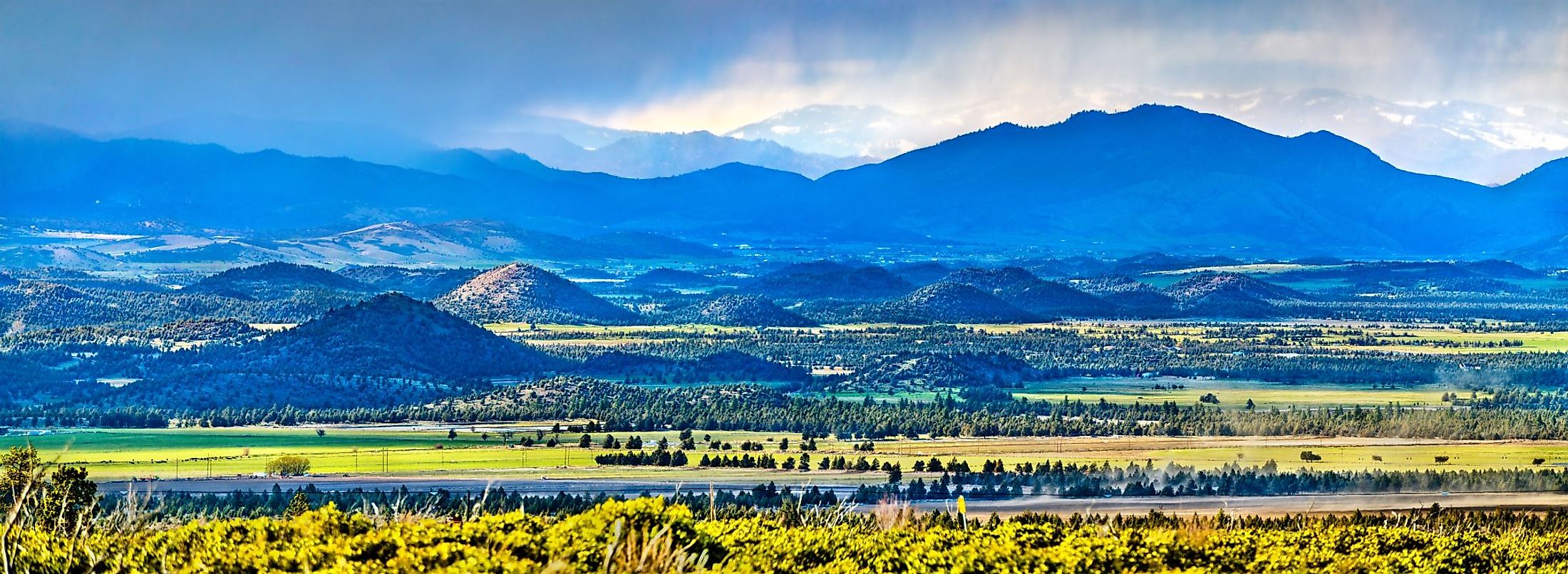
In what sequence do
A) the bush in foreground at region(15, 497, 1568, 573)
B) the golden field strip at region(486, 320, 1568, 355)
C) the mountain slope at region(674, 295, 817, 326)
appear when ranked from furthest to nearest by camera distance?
1. the mountain slope at region(674, 295, 817, 326)
2. the golden field strip at region(486, 320, 1568, 355)
3. the bush in foreground at region(15, 497, 1568, 573)

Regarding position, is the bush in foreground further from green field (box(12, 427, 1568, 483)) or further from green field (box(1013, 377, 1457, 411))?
green field (box(1013, 377, 1457, 411))

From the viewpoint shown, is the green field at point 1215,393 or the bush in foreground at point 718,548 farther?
the green field at point 1215,393

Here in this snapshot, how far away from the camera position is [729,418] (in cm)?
10369

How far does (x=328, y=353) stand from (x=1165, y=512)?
8299cm

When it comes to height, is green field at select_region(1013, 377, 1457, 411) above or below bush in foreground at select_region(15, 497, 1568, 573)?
above

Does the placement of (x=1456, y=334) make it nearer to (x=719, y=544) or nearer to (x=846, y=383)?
(x=846, y=383)

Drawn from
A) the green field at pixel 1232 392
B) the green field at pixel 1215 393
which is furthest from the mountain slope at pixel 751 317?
the green field at pixel 1215 393

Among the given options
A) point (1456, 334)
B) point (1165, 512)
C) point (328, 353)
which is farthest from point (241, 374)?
point (1456, 334)

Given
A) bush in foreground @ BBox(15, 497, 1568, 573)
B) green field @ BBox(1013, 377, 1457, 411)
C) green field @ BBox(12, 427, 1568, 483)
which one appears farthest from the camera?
green field @ BBox(1013, 377, 1457, 411)

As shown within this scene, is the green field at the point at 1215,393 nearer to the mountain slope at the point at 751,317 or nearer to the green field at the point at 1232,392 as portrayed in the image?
the green field at the point at 1232,392

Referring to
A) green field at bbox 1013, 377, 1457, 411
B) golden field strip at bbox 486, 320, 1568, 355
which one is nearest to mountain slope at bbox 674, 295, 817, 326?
golden field strip at bbox 486, 320, 1568, 355

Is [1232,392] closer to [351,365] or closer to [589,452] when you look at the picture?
[589,452]

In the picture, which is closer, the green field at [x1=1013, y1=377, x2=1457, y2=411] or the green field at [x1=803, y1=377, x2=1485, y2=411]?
the green field at [x1=1013, y1=377, x2=1457, y2=411]

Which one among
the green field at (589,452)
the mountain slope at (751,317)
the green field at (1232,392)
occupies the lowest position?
the green field at (589,452)
